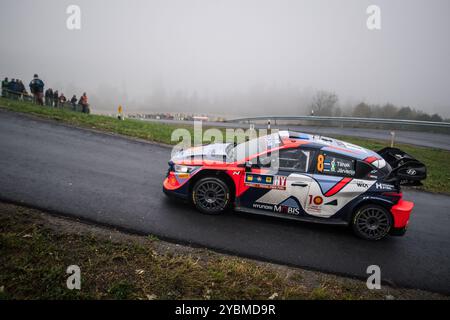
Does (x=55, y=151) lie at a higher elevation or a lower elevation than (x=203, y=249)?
higher

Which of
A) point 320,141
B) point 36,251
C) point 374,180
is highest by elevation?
point 320,141

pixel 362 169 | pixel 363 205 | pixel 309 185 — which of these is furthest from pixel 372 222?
pixel 309 185

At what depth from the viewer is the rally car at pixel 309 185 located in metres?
5.53

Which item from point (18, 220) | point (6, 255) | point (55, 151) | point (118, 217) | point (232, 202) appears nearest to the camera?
point (6, 255)

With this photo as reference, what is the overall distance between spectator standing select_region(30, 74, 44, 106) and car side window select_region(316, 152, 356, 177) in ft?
51.2

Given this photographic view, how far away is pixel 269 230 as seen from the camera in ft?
18.1

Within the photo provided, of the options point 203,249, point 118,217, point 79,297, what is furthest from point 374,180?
point 79,297

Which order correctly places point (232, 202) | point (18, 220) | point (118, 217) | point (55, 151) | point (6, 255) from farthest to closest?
point (55, 151) < point (232, 202) < point (118, 217) < point (18, 220) < point (6, 255)

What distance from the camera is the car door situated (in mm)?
5543

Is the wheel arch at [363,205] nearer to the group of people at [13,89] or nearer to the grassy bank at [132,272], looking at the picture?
the grassy bank at [132,272]

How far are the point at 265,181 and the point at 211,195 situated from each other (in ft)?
3.56

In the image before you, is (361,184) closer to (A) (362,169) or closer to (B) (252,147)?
(A) (362,169)

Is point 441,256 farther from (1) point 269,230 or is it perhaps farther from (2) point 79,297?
(2) point 79,297
